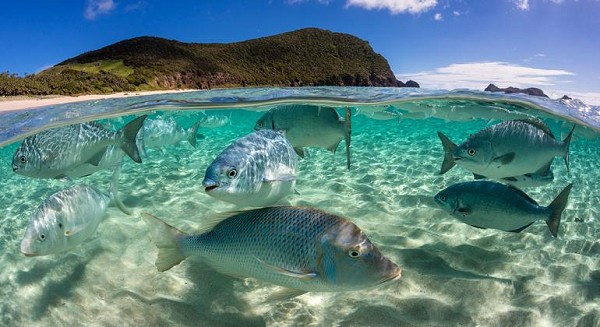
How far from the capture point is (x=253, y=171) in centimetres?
314

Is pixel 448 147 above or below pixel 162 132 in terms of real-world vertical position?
below

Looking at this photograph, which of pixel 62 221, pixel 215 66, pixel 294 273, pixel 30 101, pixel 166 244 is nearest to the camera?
pixel 294 273

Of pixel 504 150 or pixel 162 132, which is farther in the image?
pixel 162 132

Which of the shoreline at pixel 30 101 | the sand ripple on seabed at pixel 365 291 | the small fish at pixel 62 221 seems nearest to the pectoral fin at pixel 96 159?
the sand ripple on seabed at pixel 365 291

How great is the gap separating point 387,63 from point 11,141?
300 ft

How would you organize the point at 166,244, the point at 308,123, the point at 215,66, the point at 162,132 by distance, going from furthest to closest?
the point at 215,66 → the point at 162,132 → the point at 308,123 → the point at 166,244

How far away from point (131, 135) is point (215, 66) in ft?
168

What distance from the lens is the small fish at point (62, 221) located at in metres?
3.53

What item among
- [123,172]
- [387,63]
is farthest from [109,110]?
[387,63]

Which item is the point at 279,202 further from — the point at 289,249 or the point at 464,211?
the point at 464,211

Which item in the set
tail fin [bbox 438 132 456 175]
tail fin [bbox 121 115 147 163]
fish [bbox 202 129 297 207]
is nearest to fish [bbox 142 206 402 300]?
fish [bbox 202 129 297 207]

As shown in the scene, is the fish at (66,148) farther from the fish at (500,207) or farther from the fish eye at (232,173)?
the fish at (500,207)

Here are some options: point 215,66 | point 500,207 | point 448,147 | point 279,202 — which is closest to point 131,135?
point 279,202

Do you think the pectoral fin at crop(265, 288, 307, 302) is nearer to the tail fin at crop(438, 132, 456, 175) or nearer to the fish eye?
the fish eye
